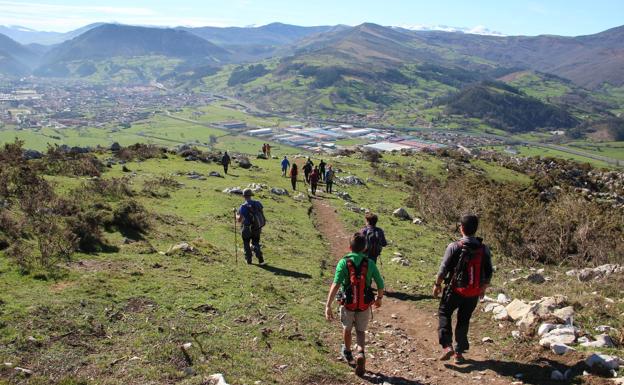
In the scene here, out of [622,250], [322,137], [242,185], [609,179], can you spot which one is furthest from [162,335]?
[322,137]

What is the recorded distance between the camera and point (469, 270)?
27.5 feet

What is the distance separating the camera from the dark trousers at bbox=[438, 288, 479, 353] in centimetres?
866

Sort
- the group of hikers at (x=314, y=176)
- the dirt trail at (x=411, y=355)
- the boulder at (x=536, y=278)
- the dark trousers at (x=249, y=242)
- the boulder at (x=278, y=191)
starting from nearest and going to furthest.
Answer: the dirt trail at (x=411, y=355), the boulder at (x=536, y=278), the dark trousers at (x=249, y=242), the boulder at (x=278, y=191), the group of hikers at (x=314, y=176)

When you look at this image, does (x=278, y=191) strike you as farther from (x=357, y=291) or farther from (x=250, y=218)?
(x=357, y=291)

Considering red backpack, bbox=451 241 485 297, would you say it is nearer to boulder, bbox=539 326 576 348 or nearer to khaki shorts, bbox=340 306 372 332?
khaki shorts, bbox=340 306 372 332

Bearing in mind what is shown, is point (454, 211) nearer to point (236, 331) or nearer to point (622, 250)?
point (622, 250)

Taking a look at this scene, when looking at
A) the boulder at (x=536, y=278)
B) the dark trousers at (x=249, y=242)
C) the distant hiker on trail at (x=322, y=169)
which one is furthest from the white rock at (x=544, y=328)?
the distant hiker on trail at (x=322, y=169)

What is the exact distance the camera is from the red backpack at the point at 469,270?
8.34 meters

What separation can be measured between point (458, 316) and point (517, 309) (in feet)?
9.25

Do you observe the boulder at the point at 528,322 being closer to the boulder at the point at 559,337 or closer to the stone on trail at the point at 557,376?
the boulder at the point at 559,337

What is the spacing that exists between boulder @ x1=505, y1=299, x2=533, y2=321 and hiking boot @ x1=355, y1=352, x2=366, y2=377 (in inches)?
173

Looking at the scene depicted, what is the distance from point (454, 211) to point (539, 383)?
23.4 m

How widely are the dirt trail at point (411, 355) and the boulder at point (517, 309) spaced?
124cm

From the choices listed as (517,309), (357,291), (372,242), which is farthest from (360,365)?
(372,242)
